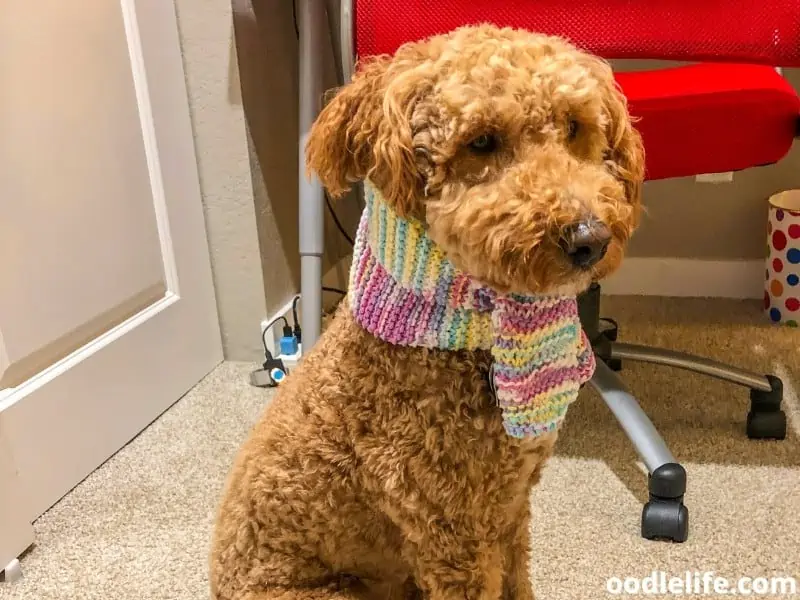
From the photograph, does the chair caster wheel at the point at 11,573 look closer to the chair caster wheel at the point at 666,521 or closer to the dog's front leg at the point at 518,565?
the dog's front leg at the point at 518,565

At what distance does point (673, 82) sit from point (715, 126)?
217mm

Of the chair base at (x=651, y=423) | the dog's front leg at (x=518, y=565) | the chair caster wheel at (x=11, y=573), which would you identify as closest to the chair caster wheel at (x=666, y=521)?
the chair base at (x=651, y=423)

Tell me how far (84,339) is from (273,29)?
776mm

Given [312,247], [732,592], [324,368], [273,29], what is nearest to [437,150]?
[324,368]

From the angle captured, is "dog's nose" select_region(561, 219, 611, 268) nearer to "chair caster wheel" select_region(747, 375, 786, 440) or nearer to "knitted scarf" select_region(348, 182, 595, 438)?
"knitted scarf" select_region(348, 182, 595, 438)

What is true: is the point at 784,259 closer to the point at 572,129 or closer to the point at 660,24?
the point at 660,24

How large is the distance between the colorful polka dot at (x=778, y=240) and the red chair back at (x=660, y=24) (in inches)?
41.7

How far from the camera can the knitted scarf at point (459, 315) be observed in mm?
701

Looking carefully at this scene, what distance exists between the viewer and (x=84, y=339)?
4.61 feet

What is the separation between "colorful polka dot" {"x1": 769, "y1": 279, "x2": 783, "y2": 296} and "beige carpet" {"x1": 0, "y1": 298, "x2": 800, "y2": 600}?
0.79 ft

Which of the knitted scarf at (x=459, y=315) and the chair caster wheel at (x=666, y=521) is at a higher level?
the knitted scarf at (x=459, y=315)

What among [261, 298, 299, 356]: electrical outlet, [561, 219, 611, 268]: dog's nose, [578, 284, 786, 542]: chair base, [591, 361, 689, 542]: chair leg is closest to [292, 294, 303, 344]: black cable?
[261, 298, 299, 356]: electrical outlet

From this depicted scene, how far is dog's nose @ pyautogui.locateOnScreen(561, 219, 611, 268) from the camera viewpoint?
0.61m

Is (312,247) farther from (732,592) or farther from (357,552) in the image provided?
(732,592)
